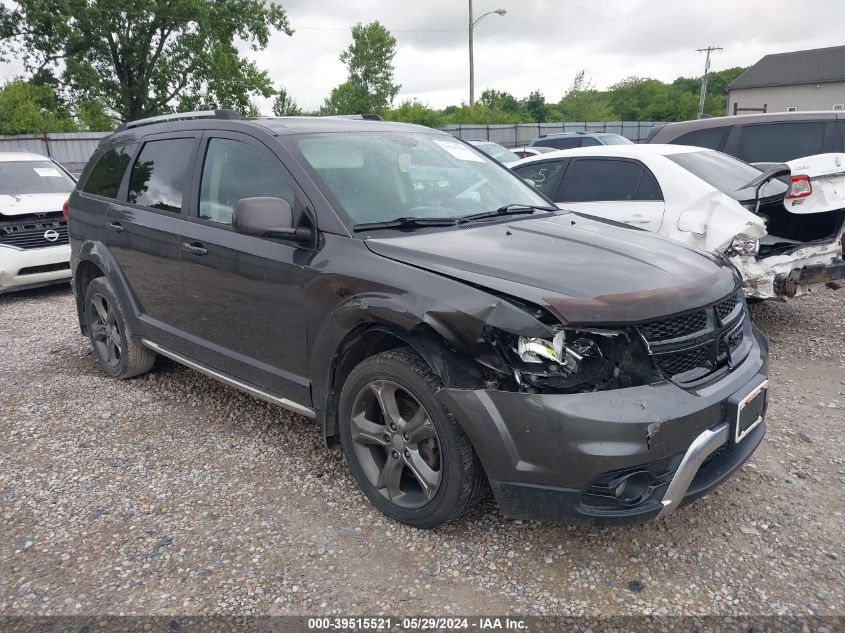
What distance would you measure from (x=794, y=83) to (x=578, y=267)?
62812 millimetres

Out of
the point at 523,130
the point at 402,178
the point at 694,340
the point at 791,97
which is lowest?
the point at 694,340

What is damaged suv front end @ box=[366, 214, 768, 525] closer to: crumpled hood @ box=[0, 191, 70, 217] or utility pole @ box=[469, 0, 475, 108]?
crumpled hood @ box=[0, 191, 70, 217]

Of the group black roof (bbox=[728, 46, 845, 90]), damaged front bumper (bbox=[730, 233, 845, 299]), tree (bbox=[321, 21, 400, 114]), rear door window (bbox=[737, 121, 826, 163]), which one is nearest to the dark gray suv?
damaged front bumper (bbox=[730, 233, 845, 299])

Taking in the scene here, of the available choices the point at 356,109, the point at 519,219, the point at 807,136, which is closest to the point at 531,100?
the point at 356,109

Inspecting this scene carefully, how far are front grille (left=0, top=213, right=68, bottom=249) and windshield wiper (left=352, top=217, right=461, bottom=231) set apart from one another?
21.0ft

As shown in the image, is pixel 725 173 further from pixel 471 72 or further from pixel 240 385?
pixel 471 72

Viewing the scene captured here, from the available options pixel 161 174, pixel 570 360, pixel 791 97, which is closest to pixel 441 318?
pixel 570 360

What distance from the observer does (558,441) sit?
241 centimetres

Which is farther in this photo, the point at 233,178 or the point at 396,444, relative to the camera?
the point at 233,178

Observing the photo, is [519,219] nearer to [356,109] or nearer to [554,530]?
[554,530]

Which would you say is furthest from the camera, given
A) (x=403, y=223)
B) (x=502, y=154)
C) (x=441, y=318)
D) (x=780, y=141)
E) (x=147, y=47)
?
(x=147, y=47)

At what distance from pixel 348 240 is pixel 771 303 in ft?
17.4

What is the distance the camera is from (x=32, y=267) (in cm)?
780

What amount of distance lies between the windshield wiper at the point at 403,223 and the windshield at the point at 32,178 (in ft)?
23.6
